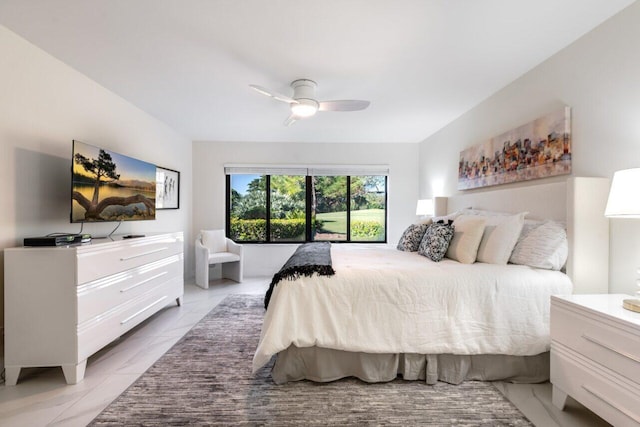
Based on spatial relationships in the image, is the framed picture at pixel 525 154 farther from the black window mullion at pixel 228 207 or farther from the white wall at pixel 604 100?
the black window mullion at pixel 228 207

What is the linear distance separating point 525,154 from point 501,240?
909 millimetres

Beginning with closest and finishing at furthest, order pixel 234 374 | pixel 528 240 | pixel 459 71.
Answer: pixel 234 374 → pixel 528 240 → pixel 459 71

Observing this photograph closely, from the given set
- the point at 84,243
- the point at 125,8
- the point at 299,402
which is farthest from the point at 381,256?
the point at 125,8

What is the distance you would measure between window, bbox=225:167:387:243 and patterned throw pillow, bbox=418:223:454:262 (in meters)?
2.63

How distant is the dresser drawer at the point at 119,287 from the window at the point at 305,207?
2.11 metres

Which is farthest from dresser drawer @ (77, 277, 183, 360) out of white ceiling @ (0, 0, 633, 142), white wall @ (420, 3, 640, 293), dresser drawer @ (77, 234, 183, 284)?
white wall @ (420, 3, 640, 293)

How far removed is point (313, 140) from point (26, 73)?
3.51m

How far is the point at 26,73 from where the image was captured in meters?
2.12

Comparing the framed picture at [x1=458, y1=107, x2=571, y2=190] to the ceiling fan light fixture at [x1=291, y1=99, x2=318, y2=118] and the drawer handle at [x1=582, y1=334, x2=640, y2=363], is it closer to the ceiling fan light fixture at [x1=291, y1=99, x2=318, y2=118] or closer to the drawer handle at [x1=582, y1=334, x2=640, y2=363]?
the drawer handle at [x1=582, y1=334, x2=640, y2=363]

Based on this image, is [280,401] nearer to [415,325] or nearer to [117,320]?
[415,325]

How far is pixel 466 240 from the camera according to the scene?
7.85 feet

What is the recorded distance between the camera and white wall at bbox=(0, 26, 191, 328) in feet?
6.59

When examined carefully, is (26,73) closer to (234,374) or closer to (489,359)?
(234,374)

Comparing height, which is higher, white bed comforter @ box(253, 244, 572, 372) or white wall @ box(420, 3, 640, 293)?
white wall @ box(420, 3, 640, 293)
